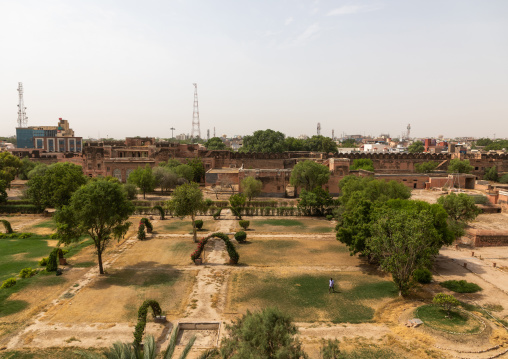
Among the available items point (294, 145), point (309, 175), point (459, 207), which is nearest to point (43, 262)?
point (309, 175)

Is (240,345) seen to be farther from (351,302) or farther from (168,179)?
(168,179)

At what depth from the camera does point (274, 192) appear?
44812 mm

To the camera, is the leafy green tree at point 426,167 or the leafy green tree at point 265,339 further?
the leafy green tree at point 426,167

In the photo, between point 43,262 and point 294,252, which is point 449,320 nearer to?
point 294,252

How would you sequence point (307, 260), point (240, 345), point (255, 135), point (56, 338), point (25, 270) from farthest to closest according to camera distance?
point (255, 135), point (307, 260), point (25, 270), point (56, 338), point (240, 345)

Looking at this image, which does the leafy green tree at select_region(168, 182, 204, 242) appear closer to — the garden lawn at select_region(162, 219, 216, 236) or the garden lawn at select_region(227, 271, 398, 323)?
the garden lawn at select_region(162, 219, 216, 236)

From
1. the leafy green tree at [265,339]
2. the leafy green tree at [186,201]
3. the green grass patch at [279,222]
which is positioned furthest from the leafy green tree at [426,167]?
the leafy green tree at [265,339]

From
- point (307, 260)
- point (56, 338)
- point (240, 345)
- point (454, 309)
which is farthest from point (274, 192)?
point (240, 345)

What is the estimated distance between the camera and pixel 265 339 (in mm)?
8750

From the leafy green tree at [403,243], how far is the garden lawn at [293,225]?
37.8 feet

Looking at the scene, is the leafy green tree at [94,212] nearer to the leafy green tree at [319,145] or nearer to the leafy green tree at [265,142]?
the leafy green tree at [265,142]

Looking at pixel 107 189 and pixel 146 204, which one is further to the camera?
pixel 146 204

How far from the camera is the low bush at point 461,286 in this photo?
57.1 feet

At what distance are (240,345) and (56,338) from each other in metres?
8.69
